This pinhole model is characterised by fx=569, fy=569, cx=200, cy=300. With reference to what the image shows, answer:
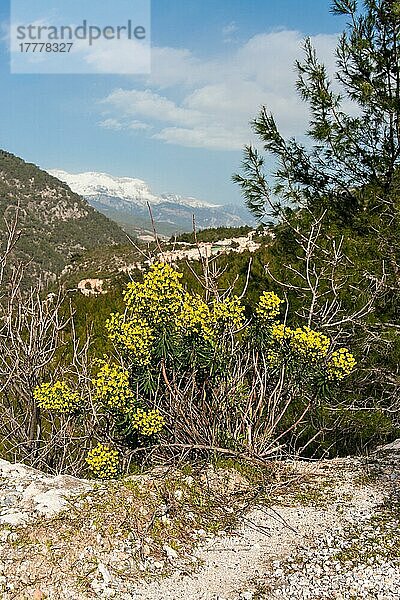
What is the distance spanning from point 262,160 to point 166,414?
3.71 metres

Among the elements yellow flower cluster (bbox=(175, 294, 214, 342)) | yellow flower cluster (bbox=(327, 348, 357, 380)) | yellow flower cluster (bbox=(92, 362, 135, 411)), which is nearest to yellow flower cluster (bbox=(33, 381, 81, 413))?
yellow flower cluster (bbox=(92, 362, 135, 411))

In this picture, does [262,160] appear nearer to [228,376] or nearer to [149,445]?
[228,376]

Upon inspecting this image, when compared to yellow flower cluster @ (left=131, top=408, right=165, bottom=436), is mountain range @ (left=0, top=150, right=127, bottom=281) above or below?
above

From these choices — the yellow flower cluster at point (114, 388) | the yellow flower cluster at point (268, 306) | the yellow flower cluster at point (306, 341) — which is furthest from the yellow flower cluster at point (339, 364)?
the yellow flower cluster at point (114, 388)

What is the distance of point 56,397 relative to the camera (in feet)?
12.1

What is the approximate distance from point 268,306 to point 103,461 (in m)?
1.46

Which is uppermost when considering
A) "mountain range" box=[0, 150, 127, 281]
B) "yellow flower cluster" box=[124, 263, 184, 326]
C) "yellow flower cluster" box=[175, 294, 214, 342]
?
"mountain range" box=[0, 150, 127, 281]

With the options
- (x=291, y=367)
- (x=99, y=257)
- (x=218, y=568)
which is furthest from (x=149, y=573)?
(x=99, y=257)

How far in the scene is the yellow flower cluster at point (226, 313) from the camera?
12.0 ft

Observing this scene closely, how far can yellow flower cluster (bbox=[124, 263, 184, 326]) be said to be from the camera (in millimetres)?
3508

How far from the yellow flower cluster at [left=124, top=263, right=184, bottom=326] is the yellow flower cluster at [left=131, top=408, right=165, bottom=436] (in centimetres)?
56

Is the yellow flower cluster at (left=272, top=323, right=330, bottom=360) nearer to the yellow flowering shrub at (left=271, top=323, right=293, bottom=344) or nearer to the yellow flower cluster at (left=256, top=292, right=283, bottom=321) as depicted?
the yellow flowering shrub at (left=271, top=323, right=293, bottom=344)

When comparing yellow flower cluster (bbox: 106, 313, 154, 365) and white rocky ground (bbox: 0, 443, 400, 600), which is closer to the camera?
white rocky ground (bbox: 0, 443, 400, 600)

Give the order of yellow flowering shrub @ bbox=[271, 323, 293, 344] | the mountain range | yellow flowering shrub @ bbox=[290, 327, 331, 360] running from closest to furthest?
yellow flowering shrub @ bbox=[290, 327, 331, 360]
yellow flowering shrub @ bbox=[271, 323, 293, 344]
the mountain range
